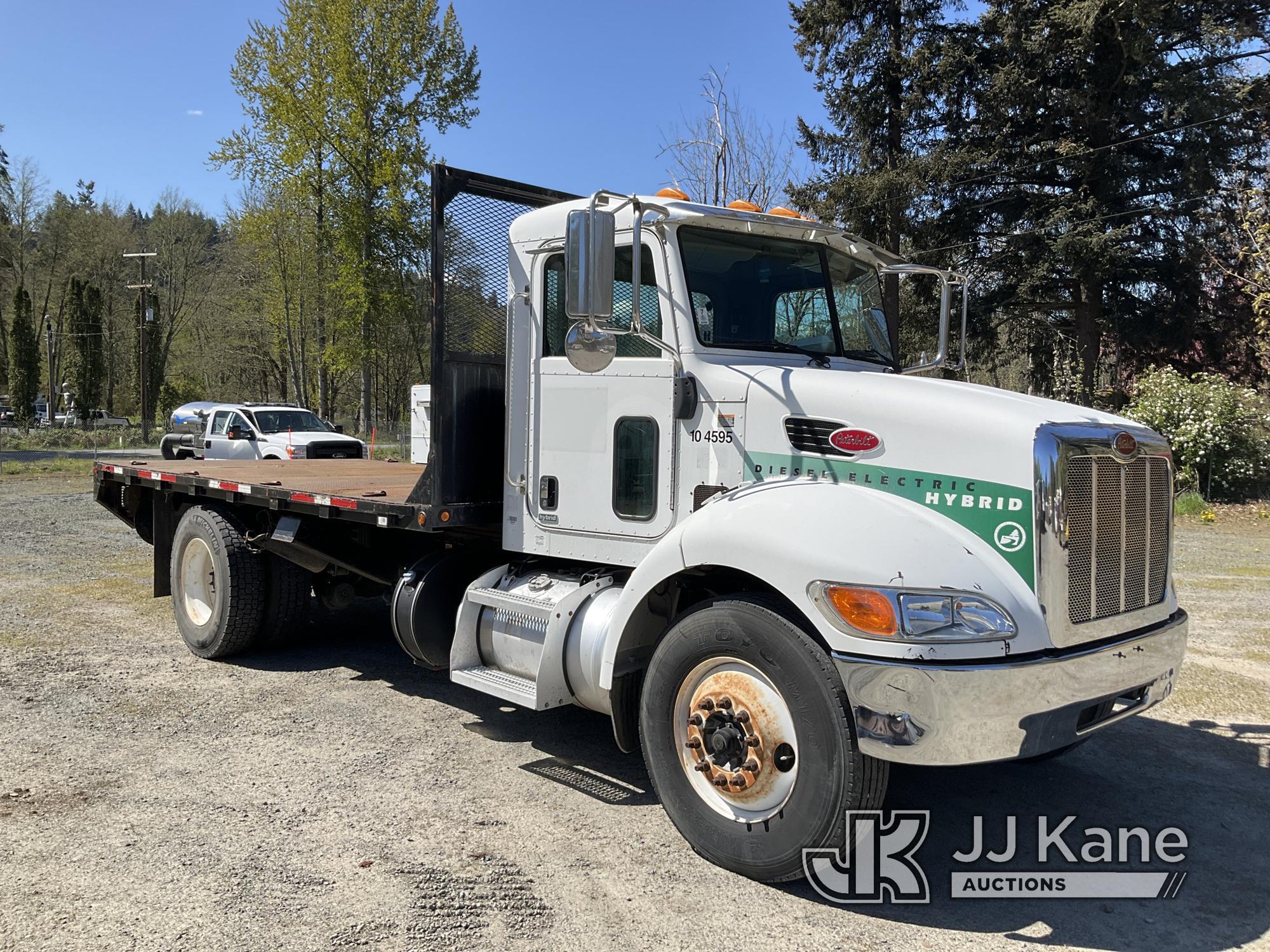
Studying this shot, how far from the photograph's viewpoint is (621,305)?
177 inches

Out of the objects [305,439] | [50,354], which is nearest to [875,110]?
[305,439]

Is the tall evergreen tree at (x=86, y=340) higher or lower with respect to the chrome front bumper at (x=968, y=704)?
higher

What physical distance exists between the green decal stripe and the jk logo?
105cm

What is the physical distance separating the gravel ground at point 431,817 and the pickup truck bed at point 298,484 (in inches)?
47.2

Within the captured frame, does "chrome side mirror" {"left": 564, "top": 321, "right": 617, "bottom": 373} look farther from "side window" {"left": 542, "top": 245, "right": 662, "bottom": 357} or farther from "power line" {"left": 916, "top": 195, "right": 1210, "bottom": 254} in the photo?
"power line" {"left": 916, "top": 195, "right": 1210, "bottom": 254}

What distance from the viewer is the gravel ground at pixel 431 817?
10.6 ft

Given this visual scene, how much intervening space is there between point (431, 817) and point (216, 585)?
3.39 m

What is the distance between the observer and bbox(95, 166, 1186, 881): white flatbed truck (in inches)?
126

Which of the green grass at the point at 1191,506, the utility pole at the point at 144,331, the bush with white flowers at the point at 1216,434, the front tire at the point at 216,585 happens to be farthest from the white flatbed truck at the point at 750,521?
the utility pole at the point at 144,331

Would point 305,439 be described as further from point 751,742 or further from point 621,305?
point 751,742

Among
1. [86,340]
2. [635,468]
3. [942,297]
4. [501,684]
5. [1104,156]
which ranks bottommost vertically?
[501,684]

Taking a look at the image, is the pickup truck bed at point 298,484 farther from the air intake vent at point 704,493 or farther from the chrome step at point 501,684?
the air intake vent at point 704,493

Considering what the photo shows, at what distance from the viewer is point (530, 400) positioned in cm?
486

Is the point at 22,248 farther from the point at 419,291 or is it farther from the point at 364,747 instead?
the point at 364,747
